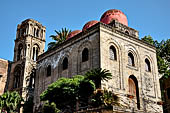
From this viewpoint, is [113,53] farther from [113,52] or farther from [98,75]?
[98,75]

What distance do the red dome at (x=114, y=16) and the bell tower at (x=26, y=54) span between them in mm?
12513

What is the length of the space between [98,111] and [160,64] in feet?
52.2

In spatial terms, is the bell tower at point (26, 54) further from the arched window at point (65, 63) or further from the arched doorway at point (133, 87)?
the arched doorway at point (133, 87)

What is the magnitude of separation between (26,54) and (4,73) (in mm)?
4543

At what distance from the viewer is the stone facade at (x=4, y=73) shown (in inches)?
1313

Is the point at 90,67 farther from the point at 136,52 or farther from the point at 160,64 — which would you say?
the point at 160,64

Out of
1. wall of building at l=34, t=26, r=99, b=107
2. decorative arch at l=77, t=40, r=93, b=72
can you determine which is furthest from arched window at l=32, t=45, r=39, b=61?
decorative arch at l=77, t=40, r=93, b=72

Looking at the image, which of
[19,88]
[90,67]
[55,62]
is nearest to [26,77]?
[19,88]

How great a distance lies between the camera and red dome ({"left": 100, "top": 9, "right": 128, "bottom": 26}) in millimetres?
24766

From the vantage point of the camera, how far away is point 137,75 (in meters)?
22.0

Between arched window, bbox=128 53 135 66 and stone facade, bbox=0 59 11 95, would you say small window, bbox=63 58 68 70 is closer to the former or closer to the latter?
arched window, bbox=128 53 135 66

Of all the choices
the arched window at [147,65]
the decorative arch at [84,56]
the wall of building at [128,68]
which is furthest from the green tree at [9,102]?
the arched window at [147,65]

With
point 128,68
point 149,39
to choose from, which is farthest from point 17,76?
point 149,39

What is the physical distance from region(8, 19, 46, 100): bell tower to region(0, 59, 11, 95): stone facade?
35.1 inches
